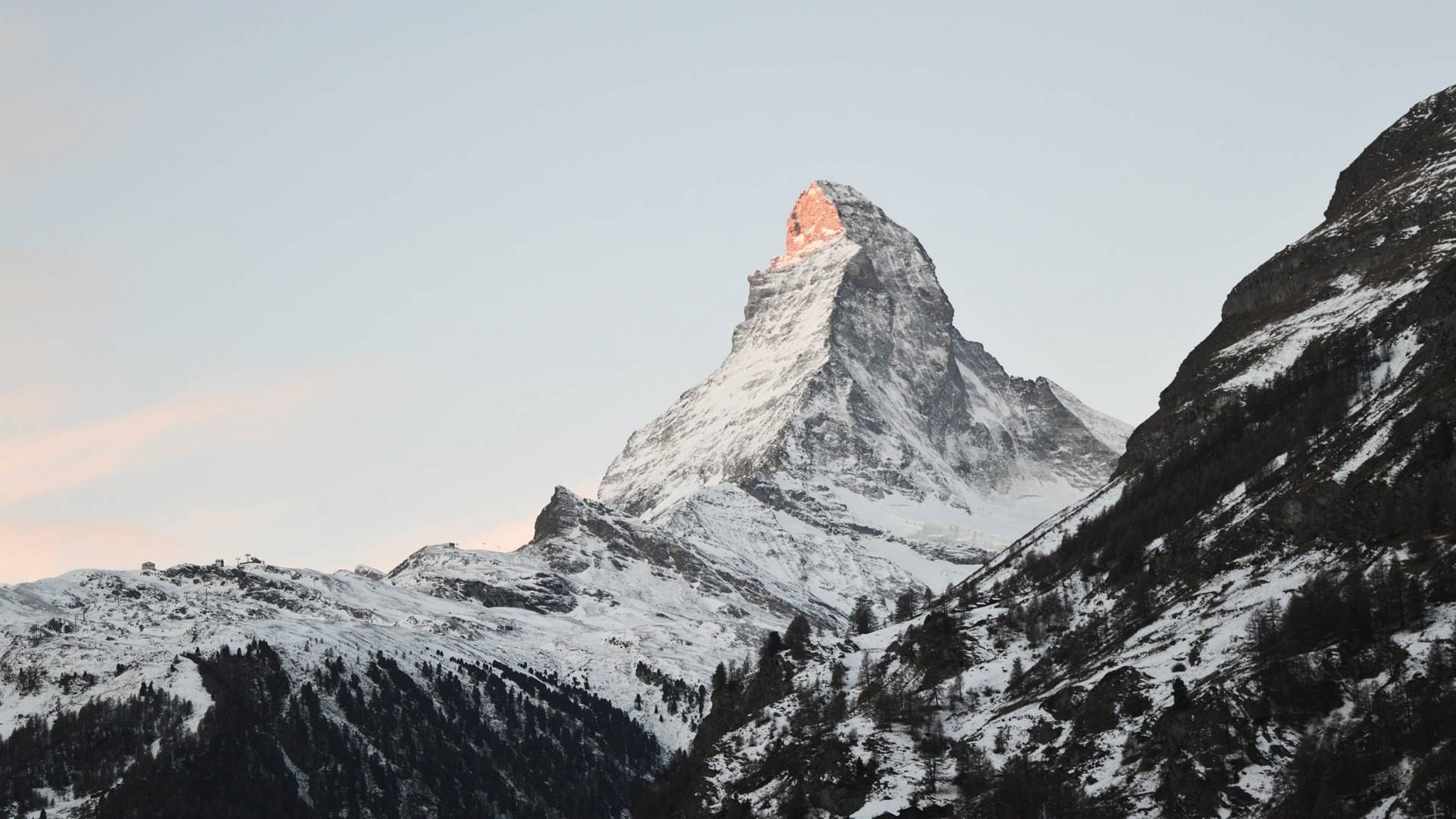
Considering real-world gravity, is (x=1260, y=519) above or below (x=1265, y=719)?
above

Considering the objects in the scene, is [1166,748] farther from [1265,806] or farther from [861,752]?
[861,752]

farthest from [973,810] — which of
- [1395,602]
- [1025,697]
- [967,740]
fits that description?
[1395,602]

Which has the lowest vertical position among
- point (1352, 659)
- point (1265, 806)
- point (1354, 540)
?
point (1265, 806)

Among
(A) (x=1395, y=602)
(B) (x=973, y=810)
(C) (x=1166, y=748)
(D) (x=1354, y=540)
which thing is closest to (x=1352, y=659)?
(A) (x=1395, y=602)

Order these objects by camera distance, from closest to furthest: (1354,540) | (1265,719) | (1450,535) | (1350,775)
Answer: (1350,775), (1265,719), (1450,535), (1354,540)

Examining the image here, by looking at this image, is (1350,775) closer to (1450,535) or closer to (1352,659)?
(1352,659)

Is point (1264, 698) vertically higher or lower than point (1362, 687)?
higher

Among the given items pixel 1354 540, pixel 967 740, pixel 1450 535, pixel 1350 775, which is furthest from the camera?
pixel 967 740

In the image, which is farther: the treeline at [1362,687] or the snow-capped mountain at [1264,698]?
the snow-capped mountain at [1264,698]

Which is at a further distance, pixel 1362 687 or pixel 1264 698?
pixel 1264 698

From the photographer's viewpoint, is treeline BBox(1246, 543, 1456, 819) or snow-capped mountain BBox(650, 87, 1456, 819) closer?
treeline BBox(1246, 543, 1456, 819)

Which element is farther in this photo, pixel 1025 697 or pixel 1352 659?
pixel 1025 697
